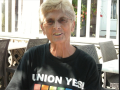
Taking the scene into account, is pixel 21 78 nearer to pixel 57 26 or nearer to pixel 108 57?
pixel 57 26

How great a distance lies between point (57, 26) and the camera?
1.06 metres

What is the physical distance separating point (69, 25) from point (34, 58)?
27 centimetres

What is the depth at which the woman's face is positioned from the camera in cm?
Result: 106

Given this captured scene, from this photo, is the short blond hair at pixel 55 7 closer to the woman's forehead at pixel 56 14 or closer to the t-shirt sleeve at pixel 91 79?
the woman's forehead at pixel 56 14

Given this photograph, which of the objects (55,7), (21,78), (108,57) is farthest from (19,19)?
(55,7)

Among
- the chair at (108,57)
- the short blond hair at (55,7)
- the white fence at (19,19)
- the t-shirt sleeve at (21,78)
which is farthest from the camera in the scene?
the white fence at (19,19)

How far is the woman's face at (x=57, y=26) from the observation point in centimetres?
106

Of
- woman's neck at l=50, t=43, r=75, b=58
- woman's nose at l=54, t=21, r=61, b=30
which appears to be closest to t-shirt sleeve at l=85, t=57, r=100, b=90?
woman's neck at l=50, t=43, r=75, b=58

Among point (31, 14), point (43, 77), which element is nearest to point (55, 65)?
point (43, 77)

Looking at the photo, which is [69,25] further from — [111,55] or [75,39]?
[75,39]

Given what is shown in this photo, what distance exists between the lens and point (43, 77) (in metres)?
1.11

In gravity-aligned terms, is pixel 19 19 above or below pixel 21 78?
above

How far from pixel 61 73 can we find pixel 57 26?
0.25m

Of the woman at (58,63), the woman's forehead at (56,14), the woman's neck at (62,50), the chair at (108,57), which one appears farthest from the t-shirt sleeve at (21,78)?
the chair at (108,57)
